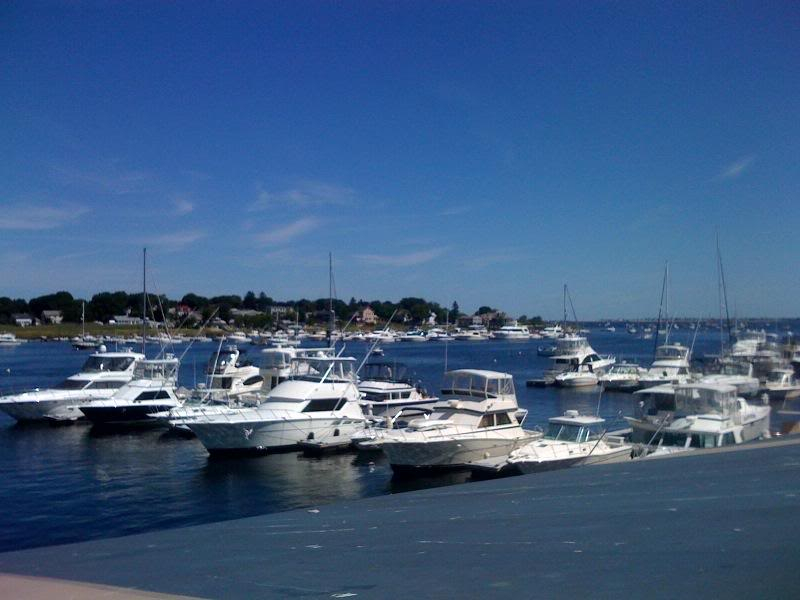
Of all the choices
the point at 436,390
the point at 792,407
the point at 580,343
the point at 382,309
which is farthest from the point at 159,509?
the point at 382,309

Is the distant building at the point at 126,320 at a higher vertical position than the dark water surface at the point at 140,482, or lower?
higher

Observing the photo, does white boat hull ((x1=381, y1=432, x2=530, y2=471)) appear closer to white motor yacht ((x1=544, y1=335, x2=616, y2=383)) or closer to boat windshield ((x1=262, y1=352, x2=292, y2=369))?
boat windshield ((x1=262, y1=352, x2=292, y2=369))

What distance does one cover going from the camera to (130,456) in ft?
91.4

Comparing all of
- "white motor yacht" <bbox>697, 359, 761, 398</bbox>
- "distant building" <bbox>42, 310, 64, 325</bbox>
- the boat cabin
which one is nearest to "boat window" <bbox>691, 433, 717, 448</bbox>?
"white motor yacht" <bbox>697, 359, 761, 398</bbox>

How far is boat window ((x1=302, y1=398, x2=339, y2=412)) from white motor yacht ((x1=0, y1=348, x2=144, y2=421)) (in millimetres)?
14322

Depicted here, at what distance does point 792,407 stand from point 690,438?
8.93ft

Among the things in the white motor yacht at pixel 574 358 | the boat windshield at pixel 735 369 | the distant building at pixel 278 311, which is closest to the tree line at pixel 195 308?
the distant building at pixel 278 311

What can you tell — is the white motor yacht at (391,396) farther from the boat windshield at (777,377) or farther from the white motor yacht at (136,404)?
the boat windshield at (777,377)

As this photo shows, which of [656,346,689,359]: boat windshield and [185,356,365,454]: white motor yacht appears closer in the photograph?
[185,356,365,454]: white motor yacht

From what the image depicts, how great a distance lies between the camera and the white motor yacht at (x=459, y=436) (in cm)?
2291

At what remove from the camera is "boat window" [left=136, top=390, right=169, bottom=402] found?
35.5m

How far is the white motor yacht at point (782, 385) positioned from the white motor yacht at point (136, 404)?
2536cm

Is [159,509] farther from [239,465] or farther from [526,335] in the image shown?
[526,335]

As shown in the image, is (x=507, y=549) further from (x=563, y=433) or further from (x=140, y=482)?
(x=140, y=482)
